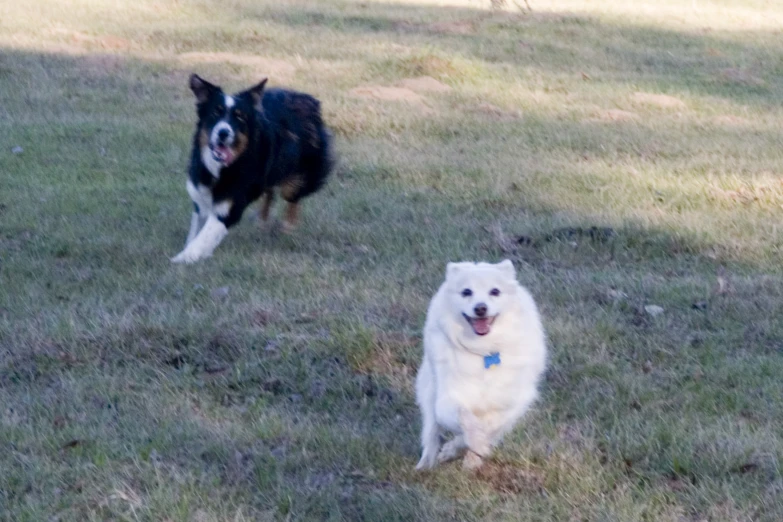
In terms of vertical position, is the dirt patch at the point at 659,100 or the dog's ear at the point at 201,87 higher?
the dog's ear at the point at 201,87

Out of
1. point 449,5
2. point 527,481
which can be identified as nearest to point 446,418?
point 527,481

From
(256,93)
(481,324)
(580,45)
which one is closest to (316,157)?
(256,93)

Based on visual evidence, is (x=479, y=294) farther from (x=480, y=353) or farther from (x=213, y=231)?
(x=213, y=231)

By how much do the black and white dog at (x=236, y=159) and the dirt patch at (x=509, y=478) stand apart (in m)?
3.98

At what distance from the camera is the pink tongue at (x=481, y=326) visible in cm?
443

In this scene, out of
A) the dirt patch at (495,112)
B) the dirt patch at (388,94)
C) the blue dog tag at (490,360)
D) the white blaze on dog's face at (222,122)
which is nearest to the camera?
the blue dog tag at (490,360)

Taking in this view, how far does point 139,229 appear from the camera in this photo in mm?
9039

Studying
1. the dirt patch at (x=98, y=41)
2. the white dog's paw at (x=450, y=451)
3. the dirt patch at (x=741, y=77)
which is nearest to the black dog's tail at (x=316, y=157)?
the white dog's paw at (x=450, y=451)

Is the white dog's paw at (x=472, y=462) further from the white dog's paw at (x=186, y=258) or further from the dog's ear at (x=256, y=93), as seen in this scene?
the dog's ear at (x=256, y=93)

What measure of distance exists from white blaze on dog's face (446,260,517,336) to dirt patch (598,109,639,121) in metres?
11.0

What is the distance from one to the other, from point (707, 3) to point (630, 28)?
968 cm

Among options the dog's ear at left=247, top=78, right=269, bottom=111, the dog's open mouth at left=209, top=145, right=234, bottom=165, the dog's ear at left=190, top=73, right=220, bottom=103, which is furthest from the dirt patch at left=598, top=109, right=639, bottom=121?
the dog's ear at left=190, top=73, right=220, bottom=103

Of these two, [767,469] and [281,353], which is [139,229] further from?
[767,469]

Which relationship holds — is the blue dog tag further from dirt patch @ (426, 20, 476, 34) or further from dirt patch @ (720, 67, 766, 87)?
dirt patch @ (426, 20, 476, 34)
